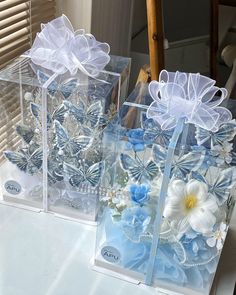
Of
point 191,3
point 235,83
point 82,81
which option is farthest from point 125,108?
point 191,3

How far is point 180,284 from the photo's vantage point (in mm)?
644

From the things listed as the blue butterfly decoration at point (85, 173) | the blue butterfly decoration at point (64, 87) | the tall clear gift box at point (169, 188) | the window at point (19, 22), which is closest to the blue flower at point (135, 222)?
the tall clear gift box at point (169, 188)

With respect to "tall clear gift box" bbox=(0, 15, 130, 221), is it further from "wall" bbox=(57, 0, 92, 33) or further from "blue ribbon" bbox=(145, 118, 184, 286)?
"wall" bbox=(57, 0, 92, 33)

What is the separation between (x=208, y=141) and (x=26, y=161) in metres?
0.30

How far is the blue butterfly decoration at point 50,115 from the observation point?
72 cm

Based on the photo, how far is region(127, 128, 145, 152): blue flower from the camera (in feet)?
2.09

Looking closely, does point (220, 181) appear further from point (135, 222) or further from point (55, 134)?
point (55, 134)

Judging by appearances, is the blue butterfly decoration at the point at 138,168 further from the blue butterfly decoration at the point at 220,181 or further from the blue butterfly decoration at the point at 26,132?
the blue butterfly decoration at the point at 26,132

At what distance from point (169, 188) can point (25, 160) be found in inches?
11.0

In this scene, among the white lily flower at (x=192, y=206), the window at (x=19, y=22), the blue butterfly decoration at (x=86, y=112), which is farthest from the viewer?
the window at (x=19, y=22)

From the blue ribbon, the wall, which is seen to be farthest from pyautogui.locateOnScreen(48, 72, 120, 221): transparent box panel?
the wall

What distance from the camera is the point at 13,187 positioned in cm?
78

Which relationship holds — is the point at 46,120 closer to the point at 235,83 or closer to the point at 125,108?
the point at 125,108

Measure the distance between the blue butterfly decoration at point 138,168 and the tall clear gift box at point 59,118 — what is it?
0.08 m
